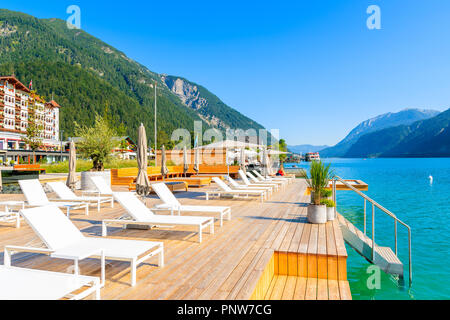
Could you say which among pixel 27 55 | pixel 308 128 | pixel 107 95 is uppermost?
pixel 27 55

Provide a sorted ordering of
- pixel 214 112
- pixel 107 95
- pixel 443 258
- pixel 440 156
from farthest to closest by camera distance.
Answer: pixel 214 112, pixel 440 156, pixel 107 95, pixel 443 258

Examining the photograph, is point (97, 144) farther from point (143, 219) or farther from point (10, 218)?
point (143, 219)

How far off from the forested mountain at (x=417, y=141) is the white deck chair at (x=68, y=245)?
149m

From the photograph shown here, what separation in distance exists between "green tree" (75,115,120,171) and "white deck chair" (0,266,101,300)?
9.81 m

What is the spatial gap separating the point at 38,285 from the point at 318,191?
4.43 meters

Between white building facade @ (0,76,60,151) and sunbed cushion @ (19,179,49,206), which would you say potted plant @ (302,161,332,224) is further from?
white building facade @ (0,76,60,151)

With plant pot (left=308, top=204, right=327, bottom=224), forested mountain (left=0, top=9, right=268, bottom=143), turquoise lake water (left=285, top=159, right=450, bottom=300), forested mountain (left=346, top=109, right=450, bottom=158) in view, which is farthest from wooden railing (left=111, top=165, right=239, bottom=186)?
forested mountain (left=346, top=109, right=450, bottom=158)

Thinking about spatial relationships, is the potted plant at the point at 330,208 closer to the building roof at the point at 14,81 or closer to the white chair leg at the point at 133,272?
the white chair leg at the point at 133,272

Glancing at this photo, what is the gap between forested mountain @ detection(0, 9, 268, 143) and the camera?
74.5 metres

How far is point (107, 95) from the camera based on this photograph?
271 feet

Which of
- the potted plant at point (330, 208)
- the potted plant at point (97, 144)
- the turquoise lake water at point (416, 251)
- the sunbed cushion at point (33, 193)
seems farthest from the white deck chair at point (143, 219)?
the potted plant at point (97, 144)

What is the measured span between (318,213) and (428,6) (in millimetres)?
11062
